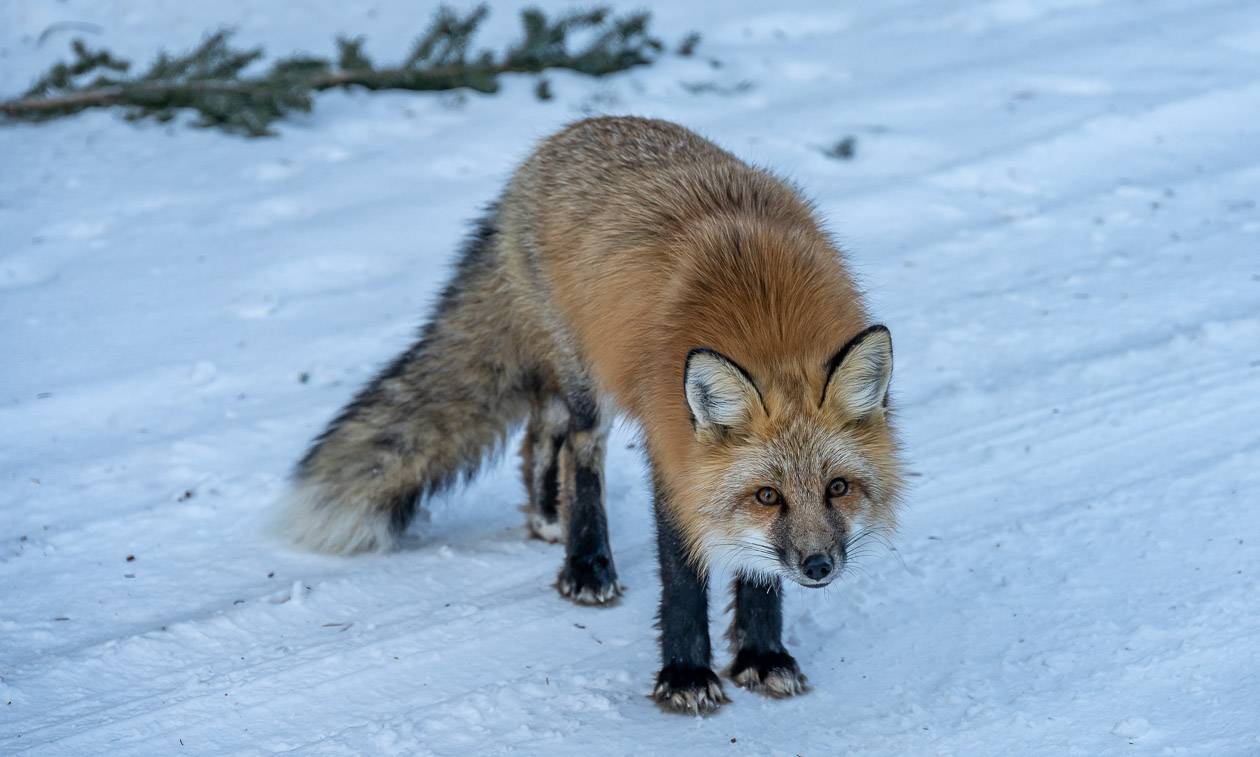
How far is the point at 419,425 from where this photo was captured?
447 centimetres

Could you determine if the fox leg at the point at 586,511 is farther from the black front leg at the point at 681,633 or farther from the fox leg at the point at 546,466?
the black front leg at the point at 681,633

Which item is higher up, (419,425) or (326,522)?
(419,425)

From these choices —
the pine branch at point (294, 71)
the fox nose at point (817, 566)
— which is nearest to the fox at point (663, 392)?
the fox nose at point (817, 566)

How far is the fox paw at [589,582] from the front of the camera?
410 centimetres

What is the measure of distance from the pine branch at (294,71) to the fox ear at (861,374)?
5019 millimetres

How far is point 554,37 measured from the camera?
798 centimetres

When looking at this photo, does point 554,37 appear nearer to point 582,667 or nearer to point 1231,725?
point 582,667

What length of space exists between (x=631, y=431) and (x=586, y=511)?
78cm

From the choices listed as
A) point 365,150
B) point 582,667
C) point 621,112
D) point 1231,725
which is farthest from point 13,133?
point 1231,725

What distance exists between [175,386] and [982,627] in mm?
3467

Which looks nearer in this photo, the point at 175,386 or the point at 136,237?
the point at 175,386

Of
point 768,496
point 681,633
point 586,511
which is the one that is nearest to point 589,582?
point 586,511

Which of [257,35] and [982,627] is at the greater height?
[257,35]

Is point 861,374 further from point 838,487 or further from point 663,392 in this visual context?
point 663,392
